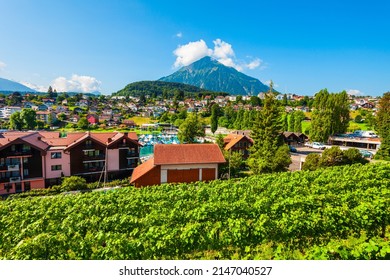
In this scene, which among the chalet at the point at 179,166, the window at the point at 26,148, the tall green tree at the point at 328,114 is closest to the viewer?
the chalet at the point at 179,166

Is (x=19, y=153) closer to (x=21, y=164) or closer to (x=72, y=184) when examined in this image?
(x=21, y=164)

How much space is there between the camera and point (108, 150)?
31.3 m

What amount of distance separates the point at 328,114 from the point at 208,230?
5353 centimetres

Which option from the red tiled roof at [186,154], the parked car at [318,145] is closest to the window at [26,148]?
the red tiled roof at [186,154]

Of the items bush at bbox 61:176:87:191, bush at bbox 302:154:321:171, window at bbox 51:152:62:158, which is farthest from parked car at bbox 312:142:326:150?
window at bbox 51:152:62:158

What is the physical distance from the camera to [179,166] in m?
24.1

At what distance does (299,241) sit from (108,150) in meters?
27.6

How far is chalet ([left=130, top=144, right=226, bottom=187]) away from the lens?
23.4 m

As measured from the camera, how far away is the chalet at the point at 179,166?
923 inches

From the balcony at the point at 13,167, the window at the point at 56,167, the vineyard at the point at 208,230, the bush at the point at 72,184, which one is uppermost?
the vineyard at the point at 208,230

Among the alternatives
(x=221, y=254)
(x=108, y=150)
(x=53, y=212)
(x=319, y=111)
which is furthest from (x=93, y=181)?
(x=319, y=111)

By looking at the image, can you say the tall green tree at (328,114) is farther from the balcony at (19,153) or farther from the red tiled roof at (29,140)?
the balcony at (19,153)

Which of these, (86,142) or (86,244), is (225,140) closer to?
(86,142)

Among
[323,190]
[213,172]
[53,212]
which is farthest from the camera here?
[213,172]
